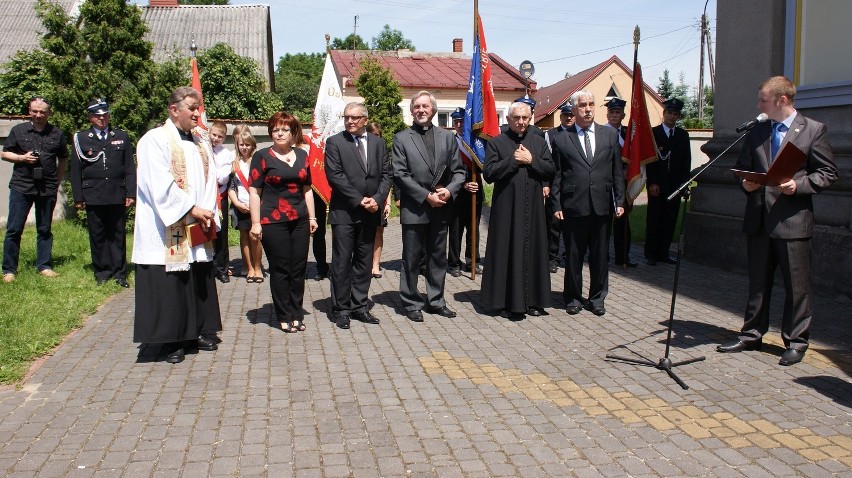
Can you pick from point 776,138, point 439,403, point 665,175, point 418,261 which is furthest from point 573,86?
point 439,403

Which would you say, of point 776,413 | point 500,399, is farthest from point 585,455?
point 776,413

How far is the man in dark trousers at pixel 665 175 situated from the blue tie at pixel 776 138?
445cm

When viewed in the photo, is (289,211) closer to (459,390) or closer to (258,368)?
(258,368)

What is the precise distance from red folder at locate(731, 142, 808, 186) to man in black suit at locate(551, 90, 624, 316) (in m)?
2.02

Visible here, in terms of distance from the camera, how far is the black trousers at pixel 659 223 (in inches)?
431

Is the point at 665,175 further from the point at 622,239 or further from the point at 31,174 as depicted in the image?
the point at 31,174

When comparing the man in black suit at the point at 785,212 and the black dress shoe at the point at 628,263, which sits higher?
the man in black suit at the point at 785,212

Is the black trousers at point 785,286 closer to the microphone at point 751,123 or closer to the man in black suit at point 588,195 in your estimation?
the microphone at point 751,123

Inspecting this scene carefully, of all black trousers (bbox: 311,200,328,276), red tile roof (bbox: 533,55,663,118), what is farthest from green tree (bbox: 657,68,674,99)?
black trousers (bbox: 311,200,328,276)

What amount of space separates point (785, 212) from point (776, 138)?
0.62 m

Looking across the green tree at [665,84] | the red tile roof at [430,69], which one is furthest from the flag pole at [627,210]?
the green tree at [665,84]

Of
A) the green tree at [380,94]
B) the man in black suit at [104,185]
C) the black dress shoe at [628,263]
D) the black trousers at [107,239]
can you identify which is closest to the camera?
the man in black suit at [104,185]

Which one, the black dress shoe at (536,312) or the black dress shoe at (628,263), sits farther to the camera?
the black dress shoe at (628,263)

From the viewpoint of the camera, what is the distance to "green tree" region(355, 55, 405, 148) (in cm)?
2308
